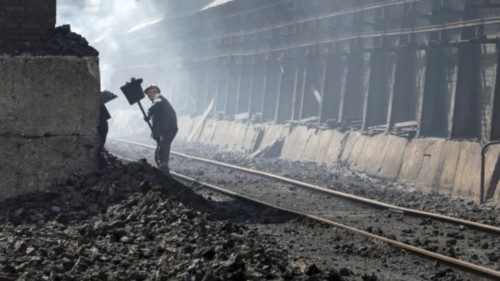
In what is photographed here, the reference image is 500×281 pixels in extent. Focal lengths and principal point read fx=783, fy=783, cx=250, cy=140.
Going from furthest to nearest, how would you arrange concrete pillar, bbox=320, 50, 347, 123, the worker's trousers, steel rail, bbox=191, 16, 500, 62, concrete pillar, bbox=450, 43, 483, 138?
concrete pillar, bbox=320, 50, 347, 123 < concrete pillar, bbox=450, 43, 483, 138 < steel rail, bbox=191, 16, 500, 62 < the worker's trousers

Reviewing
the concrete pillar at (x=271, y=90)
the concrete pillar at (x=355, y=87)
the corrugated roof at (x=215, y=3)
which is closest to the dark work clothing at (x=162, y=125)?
the concrete pillar at (x=355, y=87)

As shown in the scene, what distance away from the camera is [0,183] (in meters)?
10.4

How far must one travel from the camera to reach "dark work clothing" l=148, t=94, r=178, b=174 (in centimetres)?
1466

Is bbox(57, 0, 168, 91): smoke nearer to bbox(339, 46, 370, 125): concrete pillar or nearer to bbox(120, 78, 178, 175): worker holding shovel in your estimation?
bbox(339, 46, 370, 125): concrete pillar

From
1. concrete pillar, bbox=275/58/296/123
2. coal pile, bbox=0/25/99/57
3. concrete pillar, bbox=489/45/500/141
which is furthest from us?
concrete pillar, bbox=275/58/296/123

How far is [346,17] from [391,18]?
146 inches

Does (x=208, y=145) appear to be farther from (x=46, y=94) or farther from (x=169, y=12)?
(x=46, y=94)

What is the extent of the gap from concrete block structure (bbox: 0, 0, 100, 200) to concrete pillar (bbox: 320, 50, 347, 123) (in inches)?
564

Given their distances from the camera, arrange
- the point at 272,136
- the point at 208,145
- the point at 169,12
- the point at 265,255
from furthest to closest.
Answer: the point at 169,12 → the point at 208,145 → the point at 272,136 → the point at 265,255

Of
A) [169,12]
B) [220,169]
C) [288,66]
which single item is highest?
[169,12]

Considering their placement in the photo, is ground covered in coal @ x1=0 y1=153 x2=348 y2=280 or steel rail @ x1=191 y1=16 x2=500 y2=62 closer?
ground covered in coal @ x1=0 y1=153 x2=348 y2=280

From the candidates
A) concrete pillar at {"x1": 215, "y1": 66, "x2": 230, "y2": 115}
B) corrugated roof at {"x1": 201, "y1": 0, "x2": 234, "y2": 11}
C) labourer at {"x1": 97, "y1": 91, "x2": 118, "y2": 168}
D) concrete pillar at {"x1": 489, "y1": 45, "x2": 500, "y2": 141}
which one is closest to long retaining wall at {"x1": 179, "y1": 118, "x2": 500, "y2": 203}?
concrete pillar at {"x1": 489, "y1": 45, "x2": 500, "y2": 141}

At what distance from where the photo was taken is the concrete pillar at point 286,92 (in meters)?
27.9

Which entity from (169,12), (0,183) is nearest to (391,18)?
(0,183)
